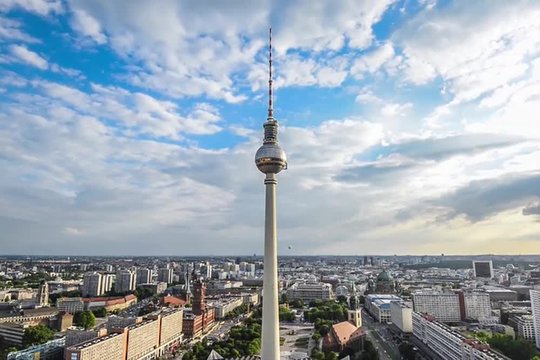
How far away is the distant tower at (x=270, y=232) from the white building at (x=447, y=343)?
2229 centimetres

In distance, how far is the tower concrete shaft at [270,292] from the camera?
33.6 m

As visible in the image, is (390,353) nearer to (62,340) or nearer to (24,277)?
(62,340)

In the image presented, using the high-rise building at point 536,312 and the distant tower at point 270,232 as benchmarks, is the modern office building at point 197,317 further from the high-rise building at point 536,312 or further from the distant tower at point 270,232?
the high-rise building at point 536,312

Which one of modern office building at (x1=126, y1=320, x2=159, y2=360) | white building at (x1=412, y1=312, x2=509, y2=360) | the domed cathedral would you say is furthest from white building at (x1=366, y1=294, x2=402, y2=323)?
modern office building at (x1=126, y1=320, x2=159, y2=360)

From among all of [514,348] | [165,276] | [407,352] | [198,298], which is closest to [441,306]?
[407,352]

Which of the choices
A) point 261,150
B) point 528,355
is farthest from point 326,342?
point 261,150

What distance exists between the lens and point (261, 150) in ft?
124

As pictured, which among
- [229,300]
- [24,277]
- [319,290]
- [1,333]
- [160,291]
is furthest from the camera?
[24,277]

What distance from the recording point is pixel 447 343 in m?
53.6

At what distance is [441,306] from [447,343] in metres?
36.6

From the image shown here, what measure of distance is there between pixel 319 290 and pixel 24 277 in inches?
4173

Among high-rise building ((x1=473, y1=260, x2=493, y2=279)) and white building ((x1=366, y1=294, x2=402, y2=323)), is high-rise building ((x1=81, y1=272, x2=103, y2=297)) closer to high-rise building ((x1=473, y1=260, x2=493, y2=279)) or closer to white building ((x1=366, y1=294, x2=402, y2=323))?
white building ((x1=366, y1=294, x2=402, y2=323))

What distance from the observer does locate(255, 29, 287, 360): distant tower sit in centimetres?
3369

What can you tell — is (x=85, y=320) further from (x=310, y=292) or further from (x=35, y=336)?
(x=310, y=292)
